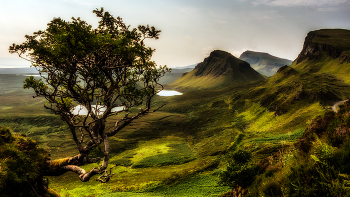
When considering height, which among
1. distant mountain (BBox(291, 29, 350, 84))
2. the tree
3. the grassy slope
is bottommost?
the grassy slope

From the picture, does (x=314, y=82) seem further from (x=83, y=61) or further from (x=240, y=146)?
(x=83, y=61)

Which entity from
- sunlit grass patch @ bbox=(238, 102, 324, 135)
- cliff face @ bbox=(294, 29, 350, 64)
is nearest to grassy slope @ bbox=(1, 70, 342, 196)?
sunlit grass patch @ bbox=(238, 102, 324, 135)

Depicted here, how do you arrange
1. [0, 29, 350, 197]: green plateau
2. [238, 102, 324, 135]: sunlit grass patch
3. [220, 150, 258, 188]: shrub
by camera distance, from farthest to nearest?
[238, 102, 324, 135]: sunlit grass patch
[220, 150, 258, 188]: shrub
[0, 29, 350, 197]: green plateau

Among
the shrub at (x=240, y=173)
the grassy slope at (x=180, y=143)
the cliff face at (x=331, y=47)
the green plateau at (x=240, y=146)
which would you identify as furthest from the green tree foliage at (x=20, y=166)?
the cliff face at (x=331, y=47)

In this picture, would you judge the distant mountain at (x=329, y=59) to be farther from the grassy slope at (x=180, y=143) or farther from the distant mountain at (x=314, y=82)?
the grassy slope at (x=180, y=143)

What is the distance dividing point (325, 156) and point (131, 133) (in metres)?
84.2

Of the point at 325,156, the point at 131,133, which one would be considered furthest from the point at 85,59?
the point at 131,133

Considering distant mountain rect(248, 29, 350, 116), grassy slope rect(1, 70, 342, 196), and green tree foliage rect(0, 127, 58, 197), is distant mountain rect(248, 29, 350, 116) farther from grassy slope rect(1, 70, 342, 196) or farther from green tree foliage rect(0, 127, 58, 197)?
green tree foliage rect(0, 127, 58, 197)

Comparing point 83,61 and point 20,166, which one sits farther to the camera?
point 83,61

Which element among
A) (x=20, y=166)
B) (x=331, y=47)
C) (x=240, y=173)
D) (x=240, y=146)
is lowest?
(x=240, y=146)

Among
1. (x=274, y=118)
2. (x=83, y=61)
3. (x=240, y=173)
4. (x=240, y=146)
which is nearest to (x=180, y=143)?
(x=240, y=146)

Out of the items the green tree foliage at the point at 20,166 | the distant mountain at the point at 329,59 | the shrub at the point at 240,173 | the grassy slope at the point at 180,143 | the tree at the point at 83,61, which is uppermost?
the distant mountain at the point at 329,59

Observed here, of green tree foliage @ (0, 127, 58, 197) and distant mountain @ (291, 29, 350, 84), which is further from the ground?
distant mountain @ (291, 29, 350, 84)

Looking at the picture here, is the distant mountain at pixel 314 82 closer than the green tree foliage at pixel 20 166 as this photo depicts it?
No
